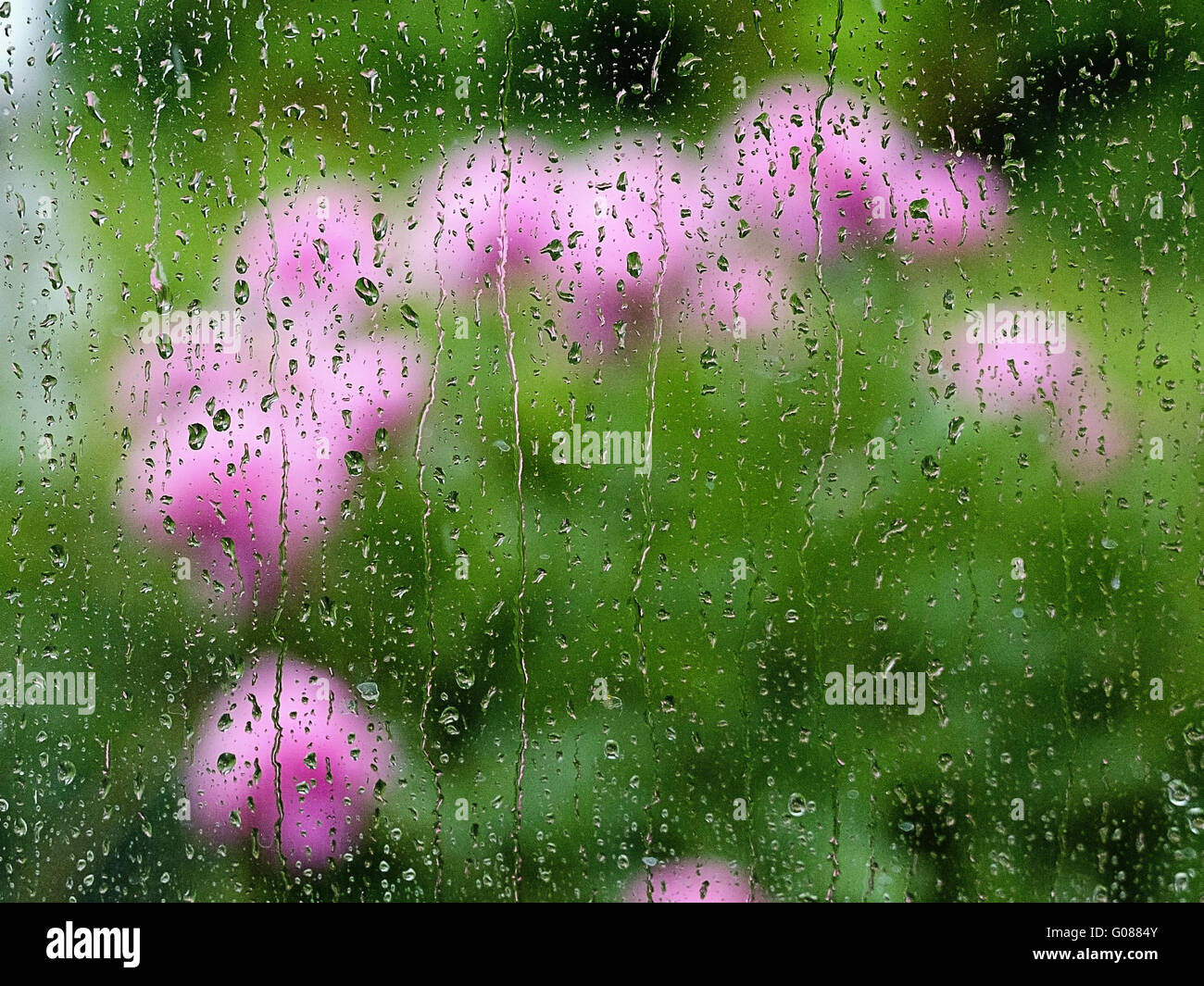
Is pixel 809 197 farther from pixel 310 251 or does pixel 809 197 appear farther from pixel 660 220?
pixel 310 251

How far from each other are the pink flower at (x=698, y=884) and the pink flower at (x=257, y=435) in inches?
14.3

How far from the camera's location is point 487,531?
2.15ft

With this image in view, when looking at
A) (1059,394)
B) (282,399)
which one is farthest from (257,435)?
(1059,394)

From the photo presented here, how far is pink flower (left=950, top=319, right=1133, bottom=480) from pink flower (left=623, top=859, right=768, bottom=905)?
397mm

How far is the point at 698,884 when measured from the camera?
69 cm

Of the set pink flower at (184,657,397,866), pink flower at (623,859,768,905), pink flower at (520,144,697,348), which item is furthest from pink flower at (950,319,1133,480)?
pink flower at (184,657,397,866)

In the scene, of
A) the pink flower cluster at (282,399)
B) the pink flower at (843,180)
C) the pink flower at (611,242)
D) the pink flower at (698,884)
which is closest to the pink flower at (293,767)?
the pink flower cluster at (282,399)

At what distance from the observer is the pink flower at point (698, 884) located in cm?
69

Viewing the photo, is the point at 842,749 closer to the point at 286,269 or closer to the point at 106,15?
the point at 286,269

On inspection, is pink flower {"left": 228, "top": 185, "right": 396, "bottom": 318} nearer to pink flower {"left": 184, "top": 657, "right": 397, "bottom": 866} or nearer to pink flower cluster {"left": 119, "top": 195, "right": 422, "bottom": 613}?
pink flower cluster {"left": 119, "top": 195, "right": 422, "bottom": 613}

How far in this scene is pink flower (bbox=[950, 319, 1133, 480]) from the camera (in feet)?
2.14

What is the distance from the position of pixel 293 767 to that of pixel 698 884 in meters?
0.32

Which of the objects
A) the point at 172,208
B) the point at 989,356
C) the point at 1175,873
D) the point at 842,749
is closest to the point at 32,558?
the point at 172,208

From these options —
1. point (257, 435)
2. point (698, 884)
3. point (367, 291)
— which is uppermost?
point (367, 291)
